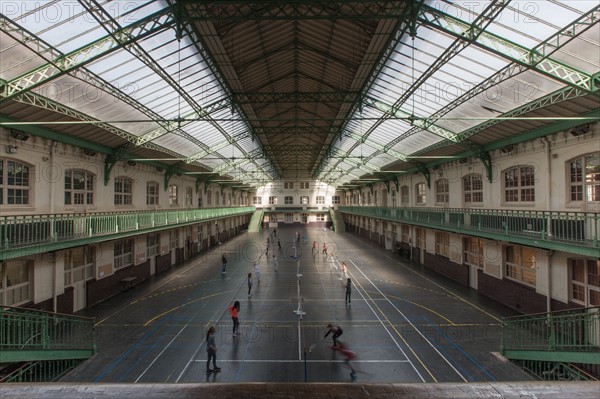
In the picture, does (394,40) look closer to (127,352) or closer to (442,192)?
(127,352)

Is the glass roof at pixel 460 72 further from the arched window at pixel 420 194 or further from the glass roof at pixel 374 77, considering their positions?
the arched window at pixel 420 194

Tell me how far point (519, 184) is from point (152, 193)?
24.0m

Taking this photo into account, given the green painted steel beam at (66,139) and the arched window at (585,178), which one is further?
the green painted steel beam at (66,139)

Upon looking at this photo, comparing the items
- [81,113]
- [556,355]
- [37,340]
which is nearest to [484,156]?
[556,355]

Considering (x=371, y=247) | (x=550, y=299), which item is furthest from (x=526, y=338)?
(x=371, y=247)

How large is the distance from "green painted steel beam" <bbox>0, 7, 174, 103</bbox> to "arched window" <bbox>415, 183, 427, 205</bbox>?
79.8 ft

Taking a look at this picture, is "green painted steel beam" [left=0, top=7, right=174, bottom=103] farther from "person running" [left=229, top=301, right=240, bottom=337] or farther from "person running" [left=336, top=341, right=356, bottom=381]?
"person running" [left=336, top=341, right=356, bottom=381]

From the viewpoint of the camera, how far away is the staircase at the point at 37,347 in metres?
7.94

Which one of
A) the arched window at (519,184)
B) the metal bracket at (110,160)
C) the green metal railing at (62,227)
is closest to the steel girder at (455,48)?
the arched window at (519,184)

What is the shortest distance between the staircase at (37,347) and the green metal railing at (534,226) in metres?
15.6

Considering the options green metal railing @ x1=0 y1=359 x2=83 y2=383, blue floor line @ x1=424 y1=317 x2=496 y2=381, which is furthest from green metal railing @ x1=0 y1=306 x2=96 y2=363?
blue floor line @ x1=424 y1=317 x2=496 y2=381

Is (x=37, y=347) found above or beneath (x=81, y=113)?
beneath

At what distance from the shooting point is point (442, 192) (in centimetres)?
2517

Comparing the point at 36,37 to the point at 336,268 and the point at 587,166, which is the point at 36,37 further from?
the point at 336,268
